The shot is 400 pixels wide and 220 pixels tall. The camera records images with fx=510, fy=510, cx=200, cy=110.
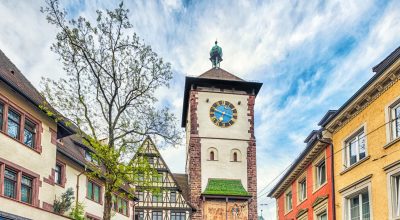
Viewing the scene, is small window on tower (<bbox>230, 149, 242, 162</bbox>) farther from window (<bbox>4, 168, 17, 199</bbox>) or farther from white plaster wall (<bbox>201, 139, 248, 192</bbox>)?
window (<bbox>4, 168, 17, 199</bbox>)

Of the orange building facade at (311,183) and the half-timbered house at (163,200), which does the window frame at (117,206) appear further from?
the orange building facade at (311,183)

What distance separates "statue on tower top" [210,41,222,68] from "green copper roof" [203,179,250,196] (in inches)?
626

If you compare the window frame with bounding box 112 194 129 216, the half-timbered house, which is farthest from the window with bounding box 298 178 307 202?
the half-timbered house

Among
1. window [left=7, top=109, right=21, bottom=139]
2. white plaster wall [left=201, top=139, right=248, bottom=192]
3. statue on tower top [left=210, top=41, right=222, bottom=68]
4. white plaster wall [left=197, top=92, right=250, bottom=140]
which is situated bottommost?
window [left=7, top=109, right=21, bottom=139]

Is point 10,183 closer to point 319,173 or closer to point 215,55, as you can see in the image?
point 319,173

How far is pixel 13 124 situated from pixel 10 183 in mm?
2503

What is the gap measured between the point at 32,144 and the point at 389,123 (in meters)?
15.4

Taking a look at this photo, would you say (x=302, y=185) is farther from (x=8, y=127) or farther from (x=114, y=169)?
(x=8, y=127)

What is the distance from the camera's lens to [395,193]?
16.4 metres

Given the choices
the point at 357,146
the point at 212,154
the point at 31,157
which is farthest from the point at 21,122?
the point at 212,154

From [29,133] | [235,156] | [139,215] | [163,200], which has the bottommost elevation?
[139,215]

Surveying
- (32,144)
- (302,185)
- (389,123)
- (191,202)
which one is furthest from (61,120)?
(191,202)

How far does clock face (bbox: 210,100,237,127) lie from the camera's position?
55719 mm

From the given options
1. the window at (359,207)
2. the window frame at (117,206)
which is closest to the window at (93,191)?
the window frame at (117,206)
